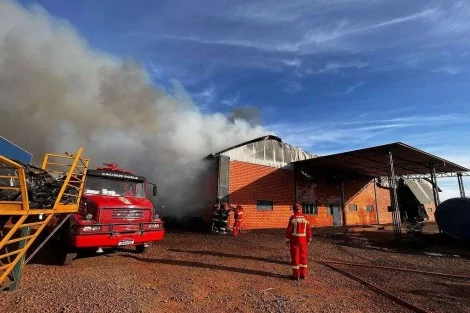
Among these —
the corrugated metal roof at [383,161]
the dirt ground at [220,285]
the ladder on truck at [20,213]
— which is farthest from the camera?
the corrugated metal roof at [383,161]

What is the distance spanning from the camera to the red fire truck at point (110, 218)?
643cm

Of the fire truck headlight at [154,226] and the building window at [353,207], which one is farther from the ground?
the building window at [353,207]

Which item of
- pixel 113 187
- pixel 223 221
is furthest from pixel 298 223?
pixel 223 221

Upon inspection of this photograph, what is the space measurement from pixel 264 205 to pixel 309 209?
4698 millimetres

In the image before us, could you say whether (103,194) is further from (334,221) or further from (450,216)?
(334,221)

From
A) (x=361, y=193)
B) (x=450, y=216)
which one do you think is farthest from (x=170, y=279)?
(x=361, y=193)

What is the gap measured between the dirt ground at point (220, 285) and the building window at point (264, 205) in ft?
27.4

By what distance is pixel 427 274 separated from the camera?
6789 mm

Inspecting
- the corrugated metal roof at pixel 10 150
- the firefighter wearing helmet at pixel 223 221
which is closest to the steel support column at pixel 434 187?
the firefighter wearing helmet at pixel 223 221

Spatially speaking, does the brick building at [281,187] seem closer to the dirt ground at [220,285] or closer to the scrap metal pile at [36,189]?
the dirt ground at [220,285]

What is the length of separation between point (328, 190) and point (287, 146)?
5585 mm

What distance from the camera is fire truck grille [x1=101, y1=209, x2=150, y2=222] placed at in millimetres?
6867

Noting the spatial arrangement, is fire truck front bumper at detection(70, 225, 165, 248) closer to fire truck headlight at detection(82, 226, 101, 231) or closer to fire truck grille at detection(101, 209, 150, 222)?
fire truck headlight at detection(82, 226, 101, 231)

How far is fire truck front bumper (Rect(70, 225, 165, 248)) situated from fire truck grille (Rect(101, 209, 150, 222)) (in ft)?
A: 0.68
